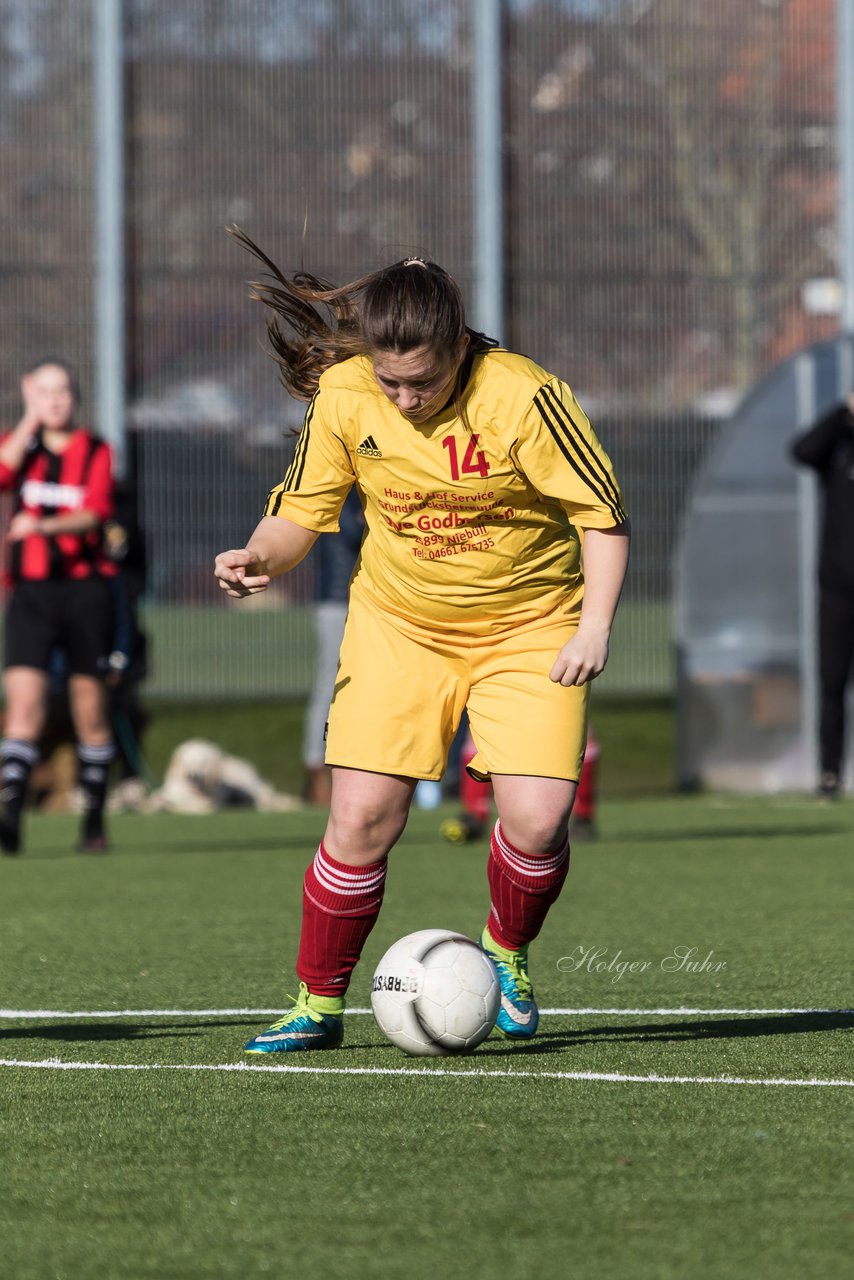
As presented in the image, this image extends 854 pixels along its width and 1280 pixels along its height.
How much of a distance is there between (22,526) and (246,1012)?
4310mm

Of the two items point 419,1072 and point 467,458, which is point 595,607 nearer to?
point 467,458

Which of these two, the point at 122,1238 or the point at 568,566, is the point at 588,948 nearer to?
the point at 568,566

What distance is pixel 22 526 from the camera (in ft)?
28.6

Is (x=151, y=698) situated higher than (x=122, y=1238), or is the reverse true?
(x=122, y=1238)

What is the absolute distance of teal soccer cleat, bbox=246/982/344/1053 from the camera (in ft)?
13.8

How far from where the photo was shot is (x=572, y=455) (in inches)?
162

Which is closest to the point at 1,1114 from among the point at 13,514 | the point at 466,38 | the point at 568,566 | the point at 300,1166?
the point at 300,1166

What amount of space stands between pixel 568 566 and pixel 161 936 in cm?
249

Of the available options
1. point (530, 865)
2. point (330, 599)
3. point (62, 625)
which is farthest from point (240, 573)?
point (330, 599)

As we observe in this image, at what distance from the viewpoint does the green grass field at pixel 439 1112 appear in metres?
2.67

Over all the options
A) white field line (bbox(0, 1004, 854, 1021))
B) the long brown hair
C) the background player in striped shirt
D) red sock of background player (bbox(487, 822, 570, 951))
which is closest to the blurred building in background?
the background player in striped shirt

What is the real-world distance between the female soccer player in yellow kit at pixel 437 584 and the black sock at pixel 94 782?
4992 millimetres

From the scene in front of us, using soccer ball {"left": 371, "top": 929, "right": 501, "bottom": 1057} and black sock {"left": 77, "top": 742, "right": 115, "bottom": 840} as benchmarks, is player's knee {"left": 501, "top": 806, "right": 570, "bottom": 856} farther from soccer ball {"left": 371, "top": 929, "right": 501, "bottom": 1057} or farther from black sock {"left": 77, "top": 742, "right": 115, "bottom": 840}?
black sock {"left": 77, "top": 742, "right": 115, "bottom": 840}

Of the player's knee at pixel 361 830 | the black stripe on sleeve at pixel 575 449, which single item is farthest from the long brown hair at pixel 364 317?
the player's knee at pixel 361 830
